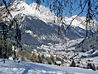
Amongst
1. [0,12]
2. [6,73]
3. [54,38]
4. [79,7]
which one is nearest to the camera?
[79,7]

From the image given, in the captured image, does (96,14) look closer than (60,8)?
Yes

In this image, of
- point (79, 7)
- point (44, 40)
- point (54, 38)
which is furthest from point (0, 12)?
point (54, 38)

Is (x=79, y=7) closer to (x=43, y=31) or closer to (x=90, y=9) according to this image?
(x=90, y=9)

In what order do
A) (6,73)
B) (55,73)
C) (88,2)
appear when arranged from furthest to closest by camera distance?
1. (55,73)
2. (6,73)
3. (88,2)

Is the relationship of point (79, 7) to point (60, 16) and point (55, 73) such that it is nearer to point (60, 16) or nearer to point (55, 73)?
point (60, 16)

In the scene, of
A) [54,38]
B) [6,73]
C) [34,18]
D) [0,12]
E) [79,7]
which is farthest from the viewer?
[34,18]

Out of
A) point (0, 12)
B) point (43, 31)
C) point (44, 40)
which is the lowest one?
point (0, 12)

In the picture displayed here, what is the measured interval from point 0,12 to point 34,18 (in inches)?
5794

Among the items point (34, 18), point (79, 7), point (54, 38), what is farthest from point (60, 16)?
point (34, 18)

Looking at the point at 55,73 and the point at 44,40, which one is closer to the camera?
the point at 55,73

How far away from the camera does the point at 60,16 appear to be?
3.91 feet

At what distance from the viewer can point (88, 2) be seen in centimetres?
100

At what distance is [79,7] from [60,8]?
0.20 metres

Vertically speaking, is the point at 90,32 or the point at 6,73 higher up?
the point at 90,32
